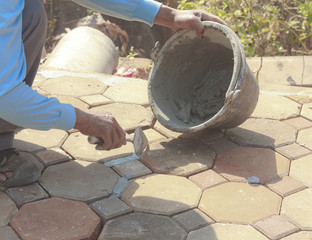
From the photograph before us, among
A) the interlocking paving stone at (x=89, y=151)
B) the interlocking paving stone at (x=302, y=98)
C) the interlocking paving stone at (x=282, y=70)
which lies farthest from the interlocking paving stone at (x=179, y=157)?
the interlocking paving stone at (x=282, y=70)

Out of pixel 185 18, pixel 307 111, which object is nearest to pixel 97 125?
pixel 185 18

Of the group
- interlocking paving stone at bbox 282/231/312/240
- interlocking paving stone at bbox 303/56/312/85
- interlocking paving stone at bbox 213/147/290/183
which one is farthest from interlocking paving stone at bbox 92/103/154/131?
interlocking paving stone at bbox 303/56/312/85

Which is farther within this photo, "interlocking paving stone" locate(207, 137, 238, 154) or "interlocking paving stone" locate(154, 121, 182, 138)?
"interlocking paving stone" locate(154, 121, 182, 138)

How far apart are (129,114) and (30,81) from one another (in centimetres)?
97

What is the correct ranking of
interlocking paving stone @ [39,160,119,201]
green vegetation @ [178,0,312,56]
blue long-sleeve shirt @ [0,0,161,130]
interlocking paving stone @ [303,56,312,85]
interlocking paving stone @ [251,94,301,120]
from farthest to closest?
green vegetation @ [178,0,312,56] → interlocking paving stone @ [303,56,312,85] → interlocking paving stone @ [251,94,301,120] → interlocking paving stone @ [39,160,119,201] → blue long-sleeve shirt @ [0,0,161,130]

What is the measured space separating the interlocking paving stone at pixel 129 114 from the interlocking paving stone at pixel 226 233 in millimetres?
1216

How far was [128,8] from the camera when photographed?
3.22 m

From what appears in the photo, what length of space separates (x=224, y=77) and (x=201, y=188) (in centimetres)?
112

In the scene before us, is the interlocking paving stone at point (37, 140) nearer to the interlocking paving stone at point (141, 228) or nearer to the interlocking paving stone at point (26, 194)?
the interlocking paving stone at point (26, 194)

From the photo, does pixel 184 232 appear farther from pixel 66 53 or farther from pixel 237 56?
pixel 66 53

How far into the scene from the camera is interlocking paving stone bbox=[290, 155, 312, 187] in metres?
3.01

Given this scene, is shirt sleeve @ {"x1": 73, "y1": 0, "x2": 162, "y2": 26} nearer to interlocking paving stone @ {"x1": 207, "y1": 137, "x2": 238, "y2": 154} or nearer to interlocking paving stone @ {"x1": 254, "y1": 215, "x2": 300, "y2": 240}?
interlocking paving stone @ {"x1": 207, "y1": 137, "x2": 238, "y2": 154}

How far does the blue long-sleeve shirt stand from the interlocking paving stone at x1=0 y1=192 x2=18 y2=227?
18.6 inches

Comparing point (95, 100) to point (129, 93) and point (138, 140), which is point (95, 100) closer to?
point (129, 93)
